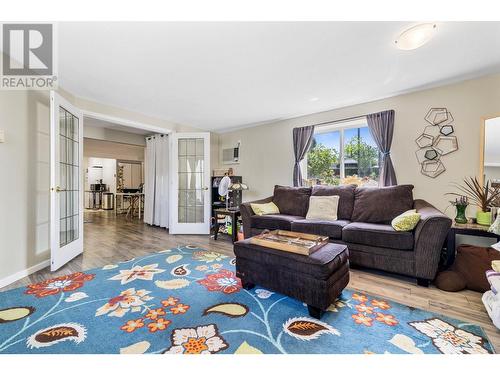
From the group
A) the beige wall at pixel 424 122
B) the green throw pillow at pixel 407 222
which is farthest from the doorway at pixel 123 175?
the green throw pillow at pixel 407 222

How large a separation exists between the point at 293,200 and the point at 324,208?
63cm

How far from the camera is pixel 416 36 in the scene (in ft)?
6.17

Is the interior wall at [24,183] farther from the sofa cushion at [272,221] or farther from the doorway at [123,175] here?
the sofa cushion at [272,221]

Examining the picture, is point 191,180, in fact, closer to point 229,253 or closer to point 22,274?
point 229,253

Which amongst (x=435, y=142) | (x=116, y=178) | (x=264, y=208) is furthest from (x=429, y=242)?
(x=116, y=178)

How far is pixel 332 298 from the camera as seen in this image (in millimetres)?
1741

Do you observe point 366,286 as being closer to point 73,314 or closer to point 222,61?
point 73,314

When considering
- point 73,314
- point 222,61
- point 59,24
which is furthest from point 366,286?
point 59,24

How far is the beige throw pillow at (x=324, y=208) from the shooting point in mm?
3333

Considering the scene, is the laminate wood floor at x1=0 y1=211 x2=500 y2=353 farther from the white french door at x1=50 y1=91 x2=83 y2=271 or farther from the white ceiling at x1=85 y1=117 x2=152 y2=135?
the white ceiling at x1=85 y1=117 x2=152 y2=135

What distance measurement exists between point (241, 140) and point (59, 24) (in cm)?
374

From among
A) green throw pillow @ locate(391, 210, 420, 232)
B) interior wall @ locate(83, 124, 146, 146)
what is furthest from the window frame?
interior wall @ locate(83, 124, 146, 146)

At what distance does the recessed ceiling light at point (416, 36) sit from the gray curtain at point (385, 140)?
54.9 inches
